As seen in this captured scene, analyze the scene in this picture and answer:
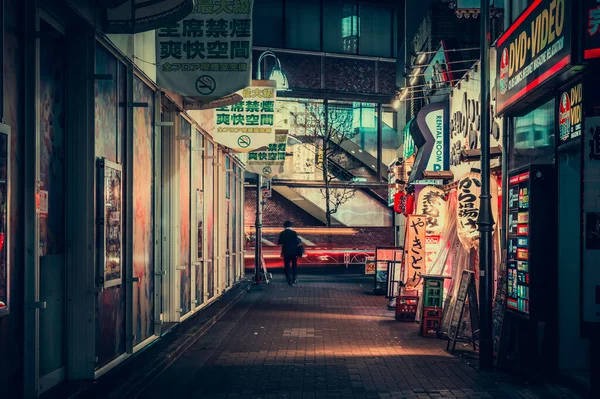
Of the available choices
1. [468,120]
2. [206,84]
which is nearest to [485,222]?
[206,84]

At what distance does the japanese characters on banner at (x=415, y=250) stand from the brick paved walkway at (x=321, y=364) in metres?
1.04

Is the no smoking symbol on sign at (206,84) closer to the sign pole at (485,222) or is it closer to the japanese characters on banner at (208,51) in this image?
the japanese characters on banner at (208,51)

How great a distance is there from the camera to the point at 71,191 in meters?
8.16

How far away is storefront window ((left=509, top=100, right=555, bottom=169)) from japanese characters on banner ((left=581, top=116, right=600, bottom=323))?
2.71 meters

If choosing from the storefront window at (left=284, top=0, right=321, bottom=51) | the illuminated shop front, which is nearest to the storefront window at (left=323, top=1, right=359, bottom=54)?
the storefront window at (left=284, top=0, right=321, bottom=51)

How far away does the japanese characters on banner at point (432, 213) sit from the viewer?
1708 centimetres

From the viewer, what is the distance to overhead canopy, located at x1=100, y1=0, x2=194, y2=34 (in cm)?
784

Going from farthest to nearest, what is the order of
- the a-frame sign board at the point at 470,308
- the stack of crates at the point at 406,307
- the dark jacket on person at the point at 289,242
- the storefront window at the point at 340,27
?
the storefront window at the point at 340,27
the dark jacket on person at the point at 289,242
the stack of crates at the point at 406,307
the a-frame sign board at the point at 470,308

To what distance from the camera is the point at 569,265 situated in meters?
9.81

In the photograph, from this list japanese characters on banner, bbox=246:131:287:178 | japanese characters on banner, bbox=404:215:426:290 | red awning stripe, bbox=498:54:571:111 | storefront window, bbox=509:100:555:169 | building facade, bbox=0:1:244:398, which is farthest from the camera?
japanese characters on banner, bbox=246:131:287:178

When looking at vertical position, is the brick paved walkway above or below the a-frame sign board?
below

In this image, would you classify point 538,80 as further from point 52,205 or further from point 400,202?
point 400,202

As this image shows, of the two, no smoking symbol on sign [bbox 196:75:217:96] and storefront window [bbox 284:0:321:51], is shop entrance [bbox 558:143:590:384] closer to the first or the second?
no smoking symbol on sign [bbox 196:75:217:96]

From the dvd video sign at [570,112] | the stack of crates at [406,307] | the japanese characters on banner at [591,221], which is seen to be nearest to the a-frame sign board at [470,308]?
the dvd video sign at [570,112]
